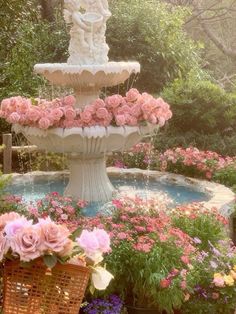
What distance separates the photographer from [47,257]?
2.84 metres

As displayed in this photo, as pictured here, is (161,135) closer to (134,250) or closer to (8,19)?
(8,19)

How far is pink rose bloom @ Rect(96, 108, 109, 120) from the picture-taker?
623 cm

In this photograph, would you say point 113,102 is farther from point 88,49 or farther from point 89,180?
point 89,180

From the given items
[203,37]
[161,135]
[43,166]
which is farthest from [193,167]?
[203,37]

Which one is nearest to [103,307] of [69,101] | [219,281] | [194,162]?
[219,281]

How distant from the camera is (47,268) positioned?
2906 mm

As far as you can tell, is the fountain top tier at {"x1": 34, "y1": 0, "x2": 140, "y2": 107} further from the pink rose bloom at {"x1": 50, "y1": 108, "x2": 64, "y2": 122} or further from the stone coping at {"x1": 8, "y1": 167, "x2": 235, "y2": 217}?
the stone coping at {"x1": 8, "y1": 167, "x2": 235, "y2": 217}

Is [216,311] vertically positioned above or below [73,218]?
below

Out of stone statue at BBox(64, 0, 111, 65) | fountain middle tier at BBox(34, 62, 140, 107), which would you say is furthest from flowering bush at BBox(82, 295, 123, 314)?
stone statue at BBox(64, 0, 111, 65)

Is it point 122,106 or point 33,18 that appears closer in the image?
point 122,106

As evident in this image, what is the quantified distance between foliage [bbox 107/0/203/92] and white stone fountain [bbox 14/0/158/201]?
19.1 feet

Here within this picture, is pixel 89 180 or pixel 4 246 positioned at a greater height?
pixel 4 246

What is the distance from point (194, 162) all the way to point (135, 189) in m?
1.09

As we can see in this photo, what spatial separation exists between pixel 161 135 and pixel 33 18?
3.66 metres
